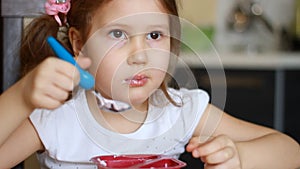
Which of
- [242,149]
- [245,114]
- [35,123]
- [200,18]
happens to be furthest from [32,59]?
[200,18]

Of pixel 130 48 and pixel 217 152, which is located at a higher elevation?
pixel 130 48

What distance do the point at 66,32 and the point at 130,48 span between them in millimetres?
199

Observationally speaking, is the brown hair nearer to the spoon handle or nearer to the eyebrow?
the eyebrow

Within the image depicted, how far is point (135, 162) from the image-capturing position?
82 centimetres

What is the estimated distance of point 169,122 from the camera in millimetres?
1091

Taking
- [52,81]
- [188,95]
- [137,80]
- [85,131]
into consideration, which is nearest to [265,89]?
[188,95]

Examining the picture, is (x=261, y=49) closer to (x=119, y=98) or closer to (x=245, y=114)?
(x=245, y=114)

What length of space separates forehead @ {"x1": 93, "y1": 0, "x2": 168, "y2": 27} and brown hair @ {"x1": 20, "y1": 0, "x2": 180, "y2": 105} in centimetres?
1

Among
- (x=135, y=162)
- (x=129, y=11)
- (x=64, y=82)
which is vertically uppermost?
(x=129, y=11)

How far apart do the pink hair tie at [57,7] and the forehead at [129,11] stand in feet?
0.15

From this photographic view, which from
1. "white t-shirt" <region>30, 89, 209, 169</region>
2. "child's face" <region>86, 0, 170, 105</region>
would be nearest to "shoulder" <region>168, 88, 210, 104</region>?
"white t-shirt" <region>30, 89, 209, 169</region>

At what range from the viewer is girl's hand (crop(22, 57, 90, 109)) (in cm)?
73

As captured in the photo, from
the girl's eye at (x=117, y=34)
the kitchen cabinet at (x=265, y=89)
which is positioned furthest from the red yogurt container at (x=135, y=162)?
the kitchen cabinet at (x=265, y=89)

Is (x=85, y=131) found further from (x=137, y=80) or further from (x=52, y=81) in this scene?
(x=52, y=81)
